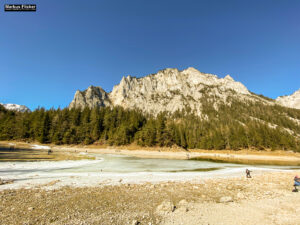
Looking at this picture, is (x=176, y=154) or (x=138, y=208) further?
(x=176, y=154)

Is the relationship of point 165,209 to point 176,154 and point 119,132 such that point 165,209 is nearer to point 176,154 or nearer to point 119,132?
point 176,154

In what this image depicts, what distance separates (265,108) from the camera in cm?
17200

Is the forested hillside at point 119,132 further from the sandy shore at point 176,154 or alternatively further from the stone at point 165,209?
the stone at point 165,209


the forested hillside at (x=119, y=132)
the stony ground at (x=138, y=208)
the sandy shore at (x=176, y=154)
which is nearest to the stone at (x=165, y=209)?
the stony ground at (x=138, y=208)

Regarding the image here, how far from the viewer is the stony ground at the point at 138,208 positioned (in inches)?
256

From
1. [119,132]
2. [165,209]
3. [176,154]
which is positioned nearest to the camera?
[165,209]

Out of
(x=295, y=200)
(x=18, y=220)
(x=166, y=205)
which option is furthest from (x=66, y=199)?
(x=295, y=200)

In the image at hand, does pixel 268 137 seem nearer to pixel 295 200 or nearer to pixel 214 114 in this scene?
pixel 214 114

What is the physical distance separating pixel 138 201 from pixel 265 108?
224788mm

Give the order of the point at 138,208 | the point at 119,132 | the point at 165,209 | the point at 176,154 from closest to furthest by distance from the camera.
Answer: the point at 165,209
the point at 138,208
the point at 176,154
the point at 119,132

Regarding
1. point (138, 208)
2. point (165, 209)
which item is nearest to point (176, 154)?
point (138, 208)

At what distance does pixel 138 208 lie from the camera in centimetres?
799

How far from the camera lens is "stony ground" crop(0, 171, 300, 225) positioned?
650cm

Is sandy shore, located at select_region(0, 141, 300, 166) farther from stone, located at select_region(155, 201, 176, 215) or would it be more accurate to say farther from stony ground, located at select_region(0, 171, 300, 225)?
stone, located at select_region(155, 201, 176, 215)
